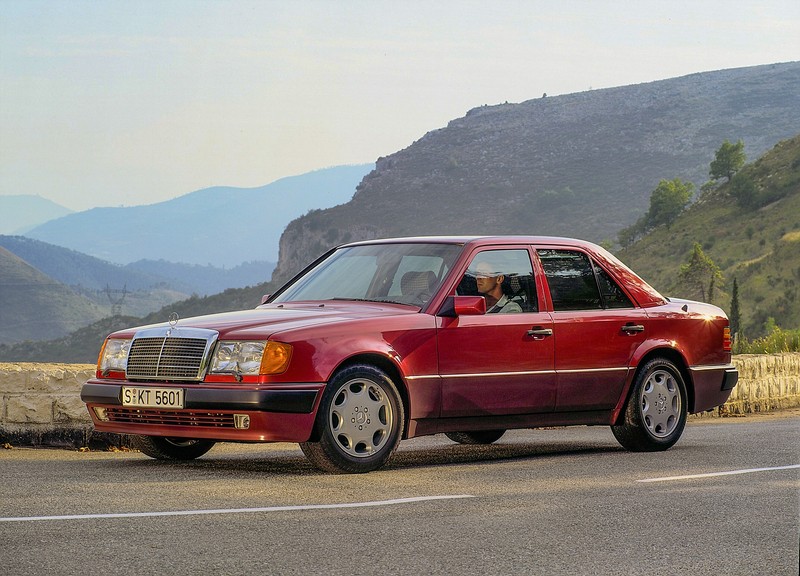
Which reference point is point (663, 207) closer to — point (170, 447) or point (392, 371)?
point (170, 447)

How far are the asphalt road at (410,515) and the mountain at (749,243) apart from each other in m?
64.8

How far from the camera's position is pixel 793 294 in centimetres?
7662

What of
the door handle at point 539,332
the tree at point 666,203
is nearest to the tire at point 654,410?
the door handle at point 539,332

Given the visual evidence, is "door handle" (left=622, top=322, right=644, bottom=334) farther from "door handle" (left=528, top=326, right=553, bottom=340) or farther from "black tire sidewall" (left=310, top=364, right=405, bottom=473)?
"black tire sidewall" (left=310, top=364, right=405, bottom=473)

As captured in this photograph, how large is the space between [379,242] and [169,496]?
3.70 metres

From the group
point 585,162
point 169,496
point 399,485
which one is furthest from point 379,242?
point 585,162

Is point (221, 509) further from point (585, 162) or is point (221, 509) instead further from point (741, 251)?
point (585, 162)

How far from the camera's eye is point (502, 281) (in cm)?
987

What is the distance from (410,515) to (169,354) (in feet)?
8.90

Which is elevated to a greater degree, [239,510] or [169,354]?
[169,354]

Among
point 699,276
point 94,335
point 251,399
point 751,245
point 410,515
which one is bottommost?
point 94,335

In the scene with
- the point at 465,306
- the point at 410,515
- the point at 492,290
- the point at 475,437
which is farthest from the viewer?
the point at 475,437

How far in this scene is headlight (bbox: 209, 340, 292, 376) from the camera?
8359 mm

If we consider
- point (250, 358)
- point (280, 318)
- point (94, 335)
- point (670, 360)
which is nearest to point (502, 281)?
point (280, 318)
